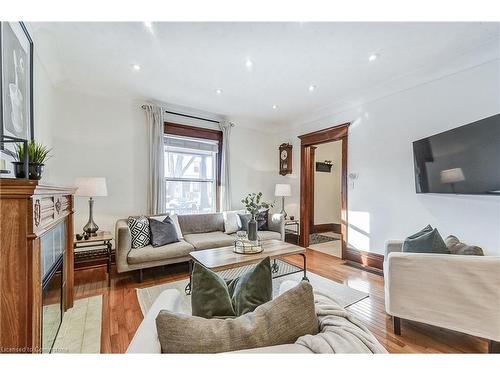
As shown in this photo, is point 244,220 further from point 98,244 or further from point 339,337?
point 339,337

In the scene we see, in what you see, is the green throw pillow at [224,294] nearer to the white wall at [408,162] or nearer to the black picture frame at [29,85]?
the black picture frame at [29,85]

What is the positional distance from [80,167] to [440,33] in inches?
180

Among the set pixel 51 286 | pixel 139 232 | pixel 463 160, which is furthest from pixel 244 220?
pixel 463 160

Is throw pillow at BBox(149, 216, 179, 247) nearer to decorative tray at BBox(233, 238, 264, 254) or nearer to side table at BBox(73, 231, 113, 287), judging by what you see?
side table at BBox(73, 231, 113, 287)

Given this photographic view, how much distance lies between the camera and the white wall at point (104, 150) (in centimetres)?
311

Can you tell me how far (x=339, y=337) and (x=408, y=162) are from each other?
117 inches

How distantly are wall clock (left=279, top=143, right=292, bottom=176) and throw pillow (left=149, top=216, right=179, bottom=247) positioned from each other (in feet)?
9.01

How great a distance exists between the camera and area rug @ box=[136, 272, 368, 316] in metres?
2.26

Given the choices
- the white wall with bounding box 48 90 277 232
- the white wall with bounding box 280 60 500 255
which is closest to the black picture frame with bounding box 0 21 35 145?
the white wall with bounding box 48 90 277 232

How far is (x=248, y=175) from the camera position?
4.88m

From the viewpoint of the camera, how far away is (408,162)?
9.66ft

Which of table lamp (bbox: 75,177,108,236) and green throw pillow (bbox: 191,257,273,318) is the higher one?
table lamp (bbox: 75,177,108,236)

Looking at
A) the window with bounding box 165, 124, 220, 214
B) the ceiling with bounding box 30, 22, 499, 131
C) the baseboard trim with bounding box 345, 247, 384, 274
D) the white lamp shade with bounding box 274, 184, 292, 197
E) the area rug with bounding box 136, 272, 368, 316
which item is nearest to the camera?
the ceiling with bounding box 30, 22, 499, 131
